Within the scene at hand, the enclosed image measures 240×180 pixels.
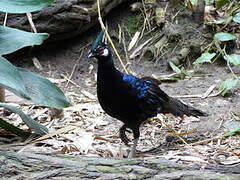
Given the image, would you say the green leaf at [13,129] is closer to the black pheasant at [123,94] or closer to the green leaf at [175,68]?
the black pheasant at [123,94]

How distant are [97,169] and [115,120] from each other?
198 centimetres

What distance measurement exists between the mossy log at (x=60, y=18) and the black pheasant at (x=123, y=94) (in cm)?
168

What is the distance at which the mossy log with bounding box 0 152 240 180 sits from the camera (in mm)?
2156

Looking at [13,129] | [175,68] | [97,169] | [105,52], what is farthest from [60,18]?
[97,169]

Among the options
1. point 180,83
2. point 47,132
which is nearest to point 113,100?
point 47,132

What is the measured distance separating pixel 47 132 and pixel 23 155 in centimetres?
105

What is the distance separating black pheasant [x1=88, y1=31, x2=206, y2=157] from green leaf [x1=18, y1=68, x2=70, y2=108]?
376mm

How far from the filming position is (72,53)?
5473mm

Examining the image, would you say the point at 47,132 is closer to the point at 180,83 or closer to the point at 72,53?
the point at 180,83

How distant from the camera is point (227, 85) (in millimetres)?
4406

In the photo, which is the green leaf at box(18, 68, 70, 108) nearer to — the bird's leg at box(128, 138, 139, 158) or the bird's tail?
the bird's leg at box(128, 138, 139, 158)

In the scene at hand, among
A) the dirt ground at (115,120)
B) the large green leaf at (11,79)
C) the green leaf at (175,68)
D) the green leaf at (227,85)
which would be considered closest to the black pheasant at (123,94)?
the dirt ground at (115,120)

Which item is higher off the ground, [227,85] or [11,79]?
[11,79]

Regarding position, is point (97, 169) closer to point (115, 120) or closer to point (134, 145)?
point (134, 145)
